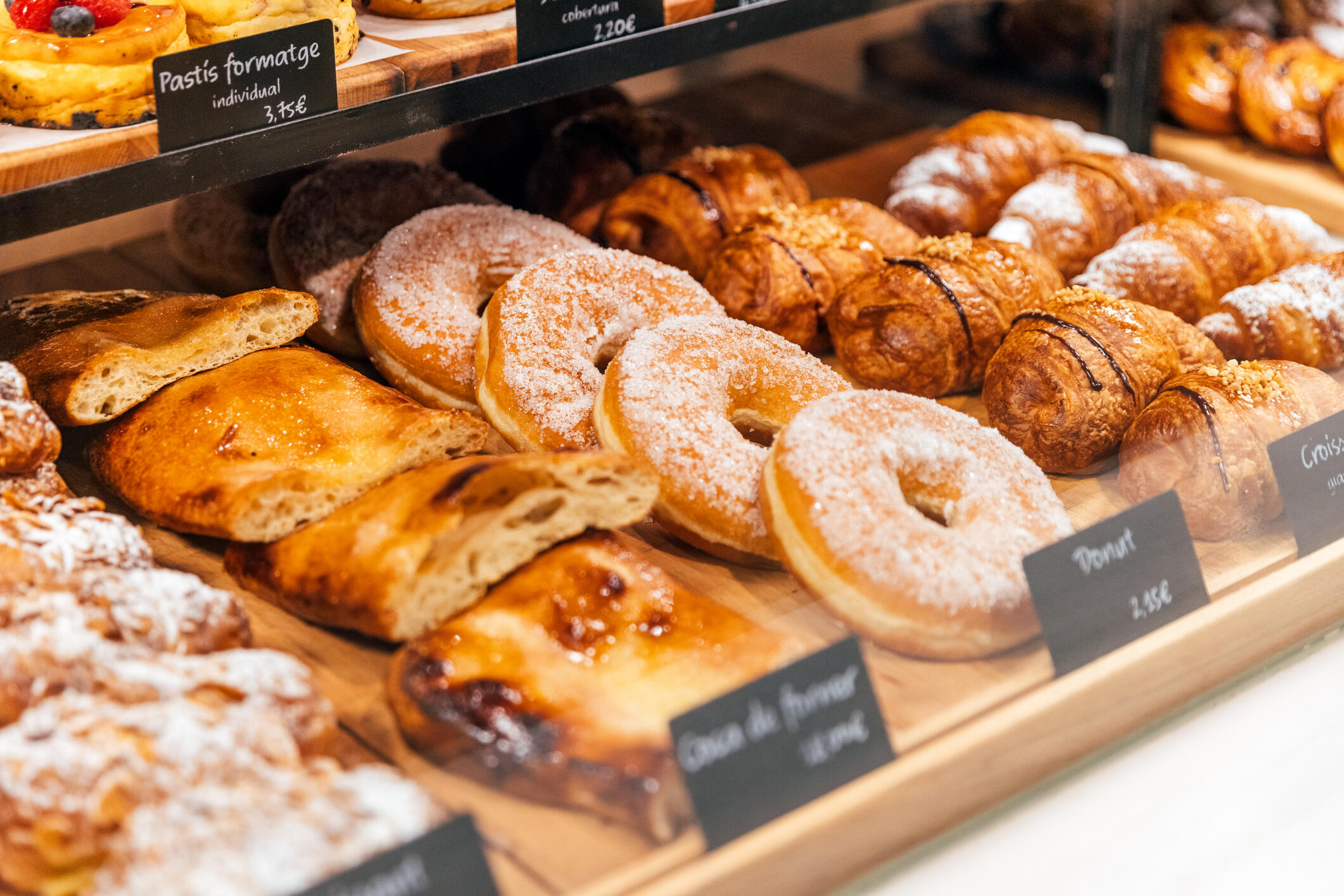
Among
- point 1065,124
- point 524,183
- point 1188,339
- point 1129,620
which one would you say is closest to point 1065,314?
point 1188,339

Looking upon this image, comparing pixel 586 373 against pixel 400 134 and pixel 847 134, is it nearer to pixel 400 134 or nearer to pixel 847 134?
pixel 400 134

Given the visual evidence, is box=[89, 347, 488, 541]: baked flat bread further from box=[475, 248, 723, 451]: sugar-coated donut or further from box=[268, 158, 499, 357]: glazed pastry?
box=[268, 158, 499, 357]: glazed pastry

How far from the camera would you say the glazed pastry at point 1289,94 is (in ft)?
9.22

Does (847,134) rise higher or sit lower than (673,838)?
higher

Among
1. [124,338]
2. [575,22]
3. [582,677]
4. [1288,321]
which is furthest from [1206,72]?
[124,338]

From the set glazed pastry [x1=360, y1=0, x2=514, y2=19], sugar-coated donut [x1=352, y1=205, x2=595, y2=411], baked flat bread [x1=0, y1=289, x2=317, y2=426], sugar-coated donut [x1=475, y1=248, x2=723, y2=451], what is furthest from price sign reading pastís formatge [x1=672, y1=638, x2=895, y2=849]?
glazed pastry [x1=360, y1=0, x2=514, y2=19]

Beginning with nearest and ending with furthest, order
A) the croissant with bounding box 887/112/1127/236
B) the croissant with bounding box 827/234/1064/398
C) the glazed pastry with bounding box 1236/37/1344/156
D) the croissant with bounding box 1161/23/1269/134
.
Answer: the croissant with bounding box 827/234/1064/398 < the croissant with bounding box 887/112/1127/236 < the glazed pastry with bounding box 1236/37/1344/156 < the croissant with bounding box 1161/23/1269/134

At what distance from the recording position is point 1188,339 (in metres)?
2.06

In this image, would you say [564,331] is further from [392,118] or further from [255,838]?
[255,838]

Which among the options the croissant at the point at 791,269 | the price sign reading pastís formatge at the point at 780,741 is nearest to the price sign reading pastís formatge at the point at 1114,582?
the price sign reading pastís formatge at the point at 780,741

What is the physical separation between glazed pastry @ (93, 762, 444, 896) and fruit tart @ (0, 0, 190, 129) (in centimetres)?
87

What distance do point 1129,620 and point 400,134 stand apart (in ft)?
3.88

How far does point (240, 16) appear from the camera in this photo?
5.33 ft

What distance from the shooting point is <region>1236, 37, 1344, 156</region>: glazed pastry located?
281 centimetres
